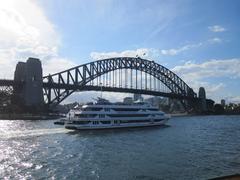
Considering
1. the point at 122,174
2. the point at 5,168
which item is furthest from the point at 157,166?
the point at 5,168

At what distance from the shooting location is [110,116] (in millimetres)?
68750

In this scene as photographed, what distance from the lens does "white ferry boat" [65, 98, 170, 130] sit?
64438 millimetres

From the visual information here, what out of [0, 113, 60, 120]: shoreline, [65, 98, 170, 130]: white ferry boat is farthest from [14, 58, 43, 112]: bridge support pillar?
[65, 98, 170, 130]: white ferry boat

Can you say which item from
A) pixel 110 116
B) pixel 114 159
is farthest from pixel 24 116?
Result: pixel 114 159

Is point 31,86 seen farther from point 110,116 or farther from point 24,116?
point 110,116

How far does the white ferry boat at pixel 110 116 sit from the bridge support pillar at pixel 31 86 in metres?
52.6

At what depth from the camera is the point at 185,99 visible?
194 meters

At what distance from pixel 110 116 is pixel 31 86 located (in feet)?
202

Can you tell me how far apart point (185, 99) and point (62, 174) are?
560 ft

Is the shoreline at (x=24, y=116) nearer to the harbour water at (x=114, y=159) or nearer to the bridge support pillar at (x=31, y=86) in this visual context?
the bridge support pillar at (x=31, y=86)

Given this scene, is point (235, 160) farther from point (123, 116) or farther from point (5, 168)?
point (123, 116)

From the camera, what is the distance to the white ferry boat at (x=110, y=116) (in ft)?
211

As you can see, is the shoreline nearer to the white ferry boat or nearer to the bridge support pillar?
the bridge support pillar

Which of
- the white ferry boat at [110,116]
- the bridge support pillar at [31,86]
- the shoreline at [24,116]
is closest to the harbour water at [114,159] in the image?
the white ferry boat at [110,116]
